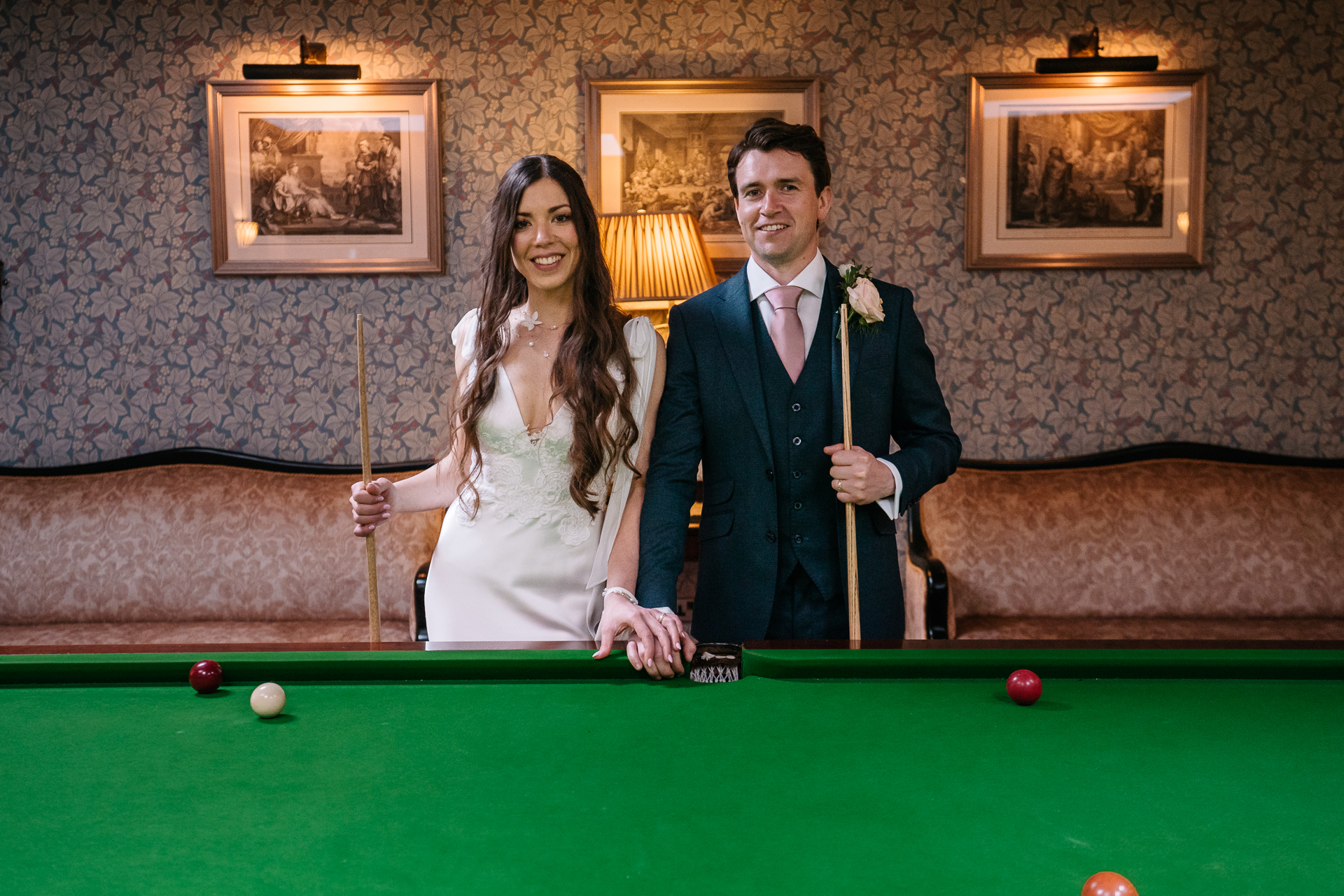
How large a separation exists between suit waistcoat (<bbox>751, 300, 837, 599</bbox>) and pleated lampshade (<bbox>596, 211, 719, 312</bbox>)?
1.13 meters

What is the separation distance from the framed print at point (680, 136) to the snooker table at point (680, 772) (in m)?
2.30

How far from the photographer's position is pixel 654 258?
9.87ft

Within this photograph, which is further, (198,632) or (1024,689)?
(198,632)

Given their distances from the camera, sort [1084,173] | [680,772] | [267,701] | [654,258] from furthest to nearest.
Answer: [1084,173]
[654,258]
[267,701]
[680,772]

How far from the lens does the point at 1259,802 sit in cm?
94

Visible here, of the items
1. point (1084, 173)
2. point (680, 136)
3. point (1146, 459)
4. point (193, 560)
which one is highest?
point (680, 136)

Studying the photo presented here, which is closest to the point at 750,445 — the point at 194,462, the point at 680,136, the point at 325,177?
the point at 680,136

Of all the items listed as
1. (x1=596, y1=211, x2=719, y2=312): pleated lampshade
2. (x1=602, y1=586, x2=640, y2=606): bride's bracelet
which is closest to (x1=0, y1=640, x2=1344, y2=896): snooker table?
(x1=602, y1=586, x2=640, y2=606): bride's bracelet

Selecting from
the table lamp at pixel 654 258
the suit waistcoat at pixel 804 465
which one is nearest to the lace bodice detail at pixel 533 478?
the suit waistcoat at pixel 804 465

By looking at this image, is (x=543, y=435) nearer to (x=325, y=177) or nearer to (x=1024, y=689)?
(x=1024, y=689)

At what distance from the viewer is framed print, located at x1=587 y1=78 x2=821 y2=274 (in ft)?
11.0

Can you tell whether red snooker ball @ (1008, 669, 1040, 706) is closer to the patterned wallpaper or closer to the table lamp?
the table lamp

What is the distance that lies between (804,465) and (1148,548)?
77.5 inches

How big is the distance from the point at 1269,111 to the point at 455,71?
2.91m
